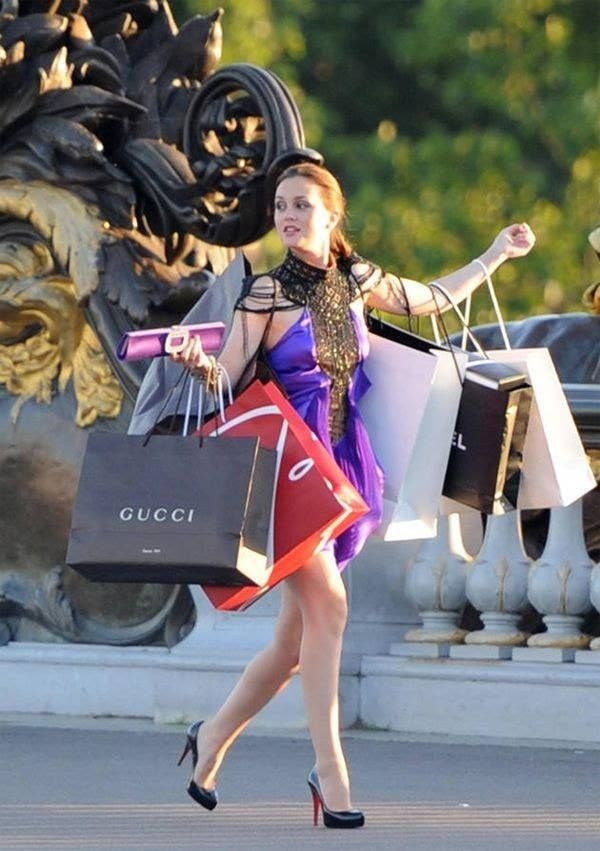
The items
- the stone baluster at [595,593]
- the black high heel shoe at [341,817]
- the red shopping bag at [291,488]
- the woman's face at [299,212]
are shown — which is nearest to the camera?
the red shopping bag at [291,488]

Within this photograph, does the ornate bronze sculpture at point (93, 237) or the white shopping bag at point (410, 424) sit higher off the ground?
the white shopping bag at point (410, 424)

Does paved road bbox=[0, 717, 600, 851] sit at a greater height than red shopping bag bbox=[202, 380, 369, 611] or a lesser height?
lesser

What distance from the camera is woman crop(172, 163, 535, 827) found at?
6.69 metres

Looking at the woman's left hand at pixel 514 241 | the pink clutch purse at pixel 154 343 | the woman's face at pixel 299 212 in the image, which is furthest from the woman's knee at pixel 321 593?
the woman's left hand at pixel 514 241

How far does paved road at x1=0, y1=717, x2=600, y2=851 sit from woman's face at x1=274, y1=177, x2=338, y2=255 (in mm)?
1479

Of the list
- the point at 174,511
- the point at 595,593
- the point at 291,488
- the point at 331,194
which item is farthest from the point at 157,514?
the point at 595,593

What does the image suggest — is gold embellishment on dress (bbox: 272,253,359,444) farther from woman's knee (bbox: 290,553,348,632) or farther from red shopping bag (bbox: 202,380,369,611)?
woman's knee (bbox: 290,553,348,632)

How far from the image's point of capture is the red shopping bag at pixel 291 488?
653 cm

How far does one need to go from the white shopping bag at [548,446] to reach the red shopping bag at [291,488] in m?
0.63

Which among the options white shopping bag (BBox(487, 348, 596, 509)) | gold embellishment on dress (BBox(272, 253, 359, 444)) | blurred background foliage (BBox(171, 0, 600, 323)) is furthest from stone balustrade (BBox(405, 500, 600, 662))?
blurred background foliage (BBox(171, 0, 600, 323))

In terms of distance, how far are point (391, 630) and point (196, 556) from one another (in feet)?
10.1

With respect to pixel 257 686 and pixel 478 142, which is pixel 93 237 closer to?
pixel 257 686

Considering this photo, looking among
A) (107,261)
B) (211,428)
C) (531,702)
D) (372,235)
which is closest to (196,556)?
(211,428)

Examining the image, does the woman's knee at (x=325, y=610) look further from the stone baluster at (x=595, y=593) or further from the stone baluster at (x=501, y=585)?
the stone baluster at (x=501, y=585)
